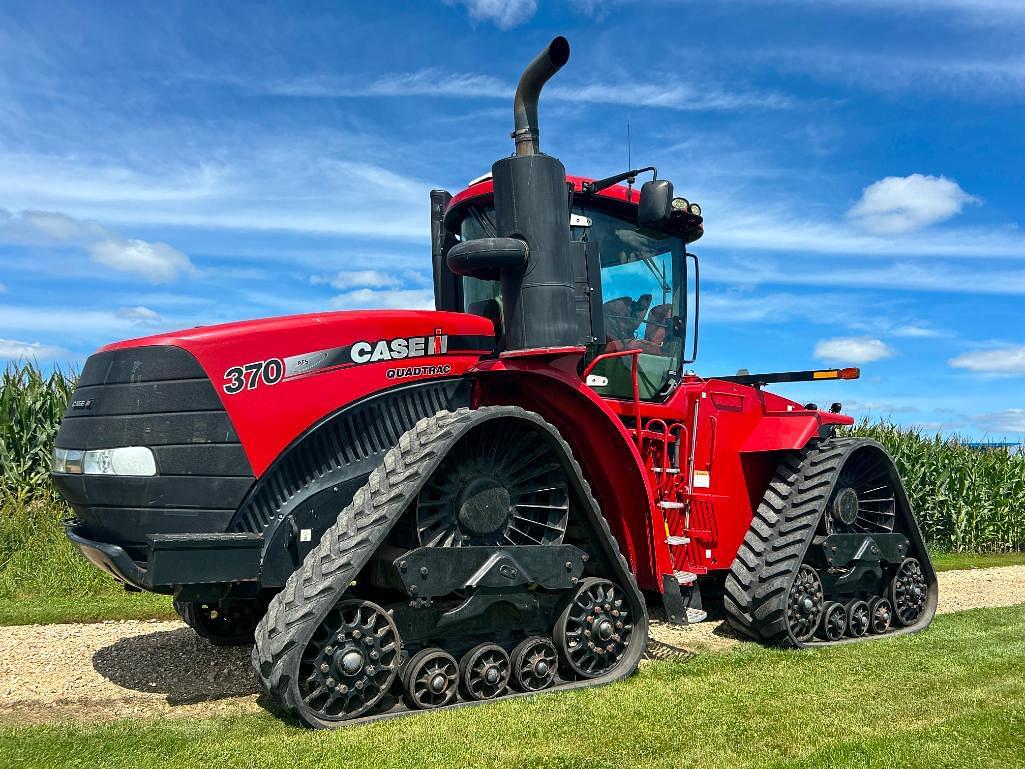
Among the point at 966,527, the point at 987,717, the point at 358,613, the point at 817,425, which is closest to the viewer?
the point at 358,613

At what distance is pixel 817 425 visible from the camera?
7.33 meters

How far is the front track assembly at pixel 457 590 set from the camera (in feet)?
14.6

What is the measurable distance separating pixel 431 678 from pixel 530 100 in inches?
135

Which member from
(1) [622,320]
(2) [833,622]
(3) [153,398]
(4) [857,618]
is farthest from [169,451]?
(4) [857,618]

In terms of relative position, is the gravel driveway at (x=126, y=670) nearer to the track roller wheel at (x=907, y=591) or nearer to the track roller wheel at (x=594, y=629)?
the track roller wheel at (x=594, y=629)

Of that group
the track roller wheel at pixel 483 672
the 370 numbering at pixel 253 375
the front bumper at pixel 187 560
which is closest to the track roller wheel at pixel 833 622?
the track roller wheel at pixel 483 672

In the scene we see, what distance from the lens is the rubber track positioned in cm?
663

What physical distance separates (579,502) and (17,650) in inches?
171


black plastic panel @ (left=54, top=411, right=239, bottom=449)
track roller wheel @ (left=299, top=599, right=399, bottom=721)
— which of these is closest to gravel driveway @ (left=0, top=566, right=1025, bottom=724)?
track roller wheel @ (left=299, top=599, right=399, bottom=721)

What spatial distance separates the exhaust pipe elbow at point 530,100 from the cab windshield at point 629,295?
941 mm

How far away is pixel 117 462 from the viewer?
4.62 meters

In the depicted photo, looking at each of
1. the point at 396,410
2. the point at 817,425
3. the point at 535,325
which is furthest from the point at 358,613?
the point at 817,425

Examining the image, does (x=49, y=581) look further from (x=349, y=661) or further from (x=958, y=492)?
(x=958, y=492)

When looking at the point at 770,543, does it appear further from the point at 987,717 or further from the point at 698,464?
the point at 987,717
